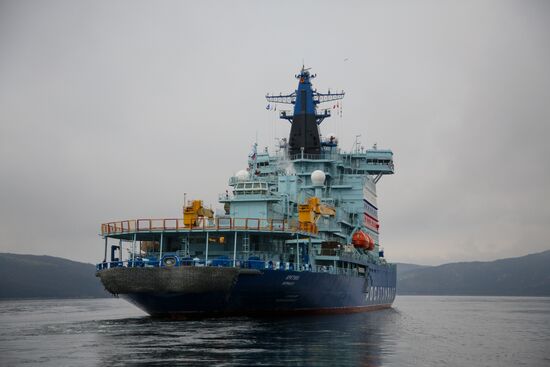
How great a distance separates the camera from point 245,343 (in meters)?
35.1

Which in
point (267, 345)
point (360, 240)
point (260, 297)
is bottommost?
point (267, 345)

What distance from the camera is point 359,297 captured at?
72000mm

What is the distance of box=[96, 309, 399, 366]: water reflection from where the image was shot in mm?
29594

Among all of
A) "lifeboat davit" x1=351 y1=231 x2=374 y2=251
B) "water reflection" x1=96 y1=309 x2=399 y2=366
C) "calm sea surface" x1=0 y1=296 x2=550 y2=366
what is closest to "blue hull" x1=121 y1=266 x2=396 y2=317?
"water reflection" x1=96 y1=309 x2=399 y2=366

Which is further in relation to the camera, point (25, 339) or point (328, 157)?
point (328, 157)

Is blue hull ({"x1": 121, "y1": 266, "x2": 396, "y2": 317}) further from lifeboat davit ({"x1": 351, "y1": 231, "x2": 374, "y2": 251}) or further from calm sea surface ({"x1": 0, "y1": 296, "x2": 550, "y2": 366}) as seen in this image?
lifeboat davit ({"x1": 351, "y1": 231, "x2": 374, "y2": 251})

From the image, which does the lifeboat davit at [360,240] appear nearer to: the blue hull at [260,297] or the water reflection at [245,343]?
the blue hull at [260,297]

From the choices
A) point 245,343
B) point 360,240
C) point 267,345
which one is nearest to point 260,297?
point 245,343

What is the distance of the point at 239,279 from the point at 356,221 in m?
31.0

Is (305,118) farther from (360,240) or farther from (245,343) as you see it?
(245,343)

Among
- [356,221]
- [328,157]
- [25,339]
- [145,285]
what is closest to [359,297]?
[356,221]

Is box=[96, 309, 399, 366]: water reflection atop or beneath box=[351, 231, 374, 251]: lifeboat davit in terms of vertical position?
beneath

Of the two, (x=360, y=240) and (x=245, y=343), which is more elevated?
(x=360, y=240)

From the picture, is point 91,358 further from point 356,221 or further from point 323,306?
point 356,221
